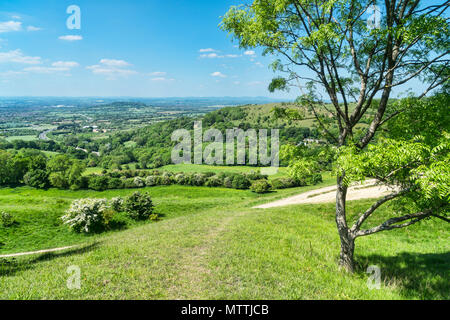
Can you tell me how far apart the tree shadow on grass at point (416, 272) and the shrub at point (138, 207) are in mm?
28857

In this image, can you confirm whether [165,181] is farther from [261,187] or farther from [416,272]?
[416,272]

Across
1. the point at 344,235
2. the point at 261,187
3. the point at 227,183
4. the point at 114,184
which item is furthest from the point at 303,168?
the point at 114,184

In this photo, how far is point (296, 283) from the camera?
789cm

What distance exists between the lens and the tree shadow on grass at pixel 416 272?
805 centimetres

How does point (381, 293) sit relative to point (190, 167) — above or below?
above

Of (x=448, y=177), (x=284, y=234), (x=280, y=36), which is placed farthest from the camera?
(x=284, y=234)

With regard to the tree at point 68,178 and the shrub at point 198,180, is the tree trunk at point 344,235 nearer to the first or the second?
the shrub at point 198,180

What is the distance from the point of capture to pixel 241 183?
224 ft

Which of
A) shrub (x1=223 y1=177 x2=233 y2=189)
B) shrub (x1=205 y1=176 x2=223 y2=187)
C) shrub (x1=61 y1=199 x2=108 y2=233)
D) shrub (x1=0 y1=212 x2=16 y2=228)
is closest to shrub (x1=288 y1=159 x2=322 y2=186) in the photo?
shrub (x1=61 y1=199 x2=108 y2=233)

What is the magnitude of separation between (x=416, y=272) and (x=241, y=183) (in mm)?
58544

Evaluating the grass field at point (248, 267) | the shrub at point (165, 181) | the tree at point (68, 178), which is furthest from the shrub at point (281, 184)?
the tree at point (68, 178)
